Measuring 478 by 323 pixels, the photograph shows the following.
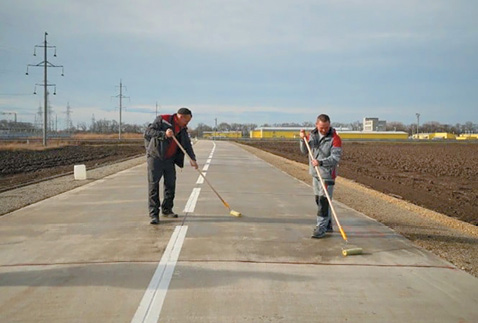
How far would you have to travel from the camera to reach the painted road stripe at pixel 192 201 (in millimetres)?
9006

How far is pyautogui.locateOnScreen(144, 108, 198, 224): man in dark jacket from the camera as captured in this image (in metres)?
7.63

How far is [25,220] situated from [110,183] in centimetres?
607

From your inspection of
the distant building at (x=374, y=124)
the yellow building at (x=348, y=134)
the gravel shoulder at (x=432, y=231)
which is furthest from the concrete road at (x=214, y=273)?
the distant building at (x=374, y=124)

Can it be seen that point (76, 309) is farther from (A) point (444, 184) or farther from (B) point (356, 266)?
(A) point (444, 184)

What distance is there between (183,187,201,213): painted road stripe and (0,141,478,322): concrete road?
0.51 meters

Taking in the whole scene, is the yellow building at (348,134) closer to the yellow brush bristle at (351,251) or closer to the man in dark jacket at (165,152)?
the man in dark jacket at (165,152)

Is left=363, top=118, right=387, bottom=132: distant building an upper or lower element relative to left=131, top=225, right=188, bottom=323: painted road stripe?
upper

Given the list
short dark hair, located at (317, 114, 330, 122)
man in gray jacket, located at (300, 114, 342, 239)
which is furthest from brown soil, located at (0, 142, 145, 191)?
short dark hair, located at (317, 114, 330, 122)

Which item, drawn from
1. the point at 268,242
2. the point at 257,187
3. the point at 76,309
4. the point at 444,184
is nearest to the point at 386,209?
the point at 257,187

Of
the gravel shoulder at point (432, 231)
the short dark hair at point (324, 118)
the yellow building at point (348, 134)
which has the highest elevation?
the yellow building at point (348, 134)

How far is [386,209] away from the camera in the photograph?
1056 centimetres

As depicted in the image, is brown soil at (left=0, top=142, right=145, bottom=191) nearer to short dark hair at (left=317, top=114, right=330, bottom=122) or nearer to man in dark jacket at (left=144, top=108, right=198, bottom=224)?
man in dark jacket at (left=144, top=108, right=198, bottom=224)

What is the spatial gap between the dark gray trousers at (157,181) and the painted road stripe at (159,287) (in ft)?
4.14

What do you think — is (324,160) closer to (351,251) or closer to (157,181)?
(351,251)
